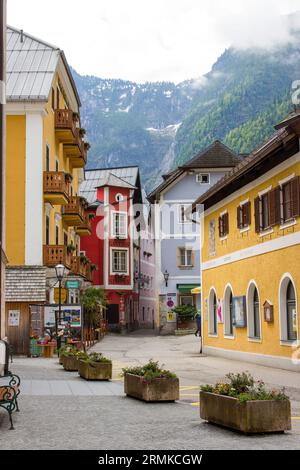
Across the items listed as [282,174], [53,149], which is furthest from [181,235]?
[282,174]

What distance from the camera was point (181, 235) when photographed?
178ft

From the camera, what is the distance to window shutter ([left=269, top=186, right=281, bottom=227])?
2264 cm

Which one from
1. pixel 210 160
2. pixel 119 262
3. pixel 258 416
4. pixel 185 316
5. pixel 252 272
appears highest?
pixel 210 160

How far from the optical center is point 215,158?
5231cm

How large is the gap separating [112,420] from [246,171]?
1486cm

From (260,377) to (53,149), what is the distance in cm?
1826

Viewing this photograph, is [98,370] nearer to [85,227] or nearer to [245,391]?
[245,391]

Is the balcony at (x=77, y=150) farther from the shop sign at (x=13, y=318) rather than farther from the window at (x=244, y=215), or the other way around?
the window at (x=244, y=215)

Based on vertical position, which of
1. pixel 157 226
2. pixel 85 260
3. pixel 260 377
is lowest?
pixel 260 377

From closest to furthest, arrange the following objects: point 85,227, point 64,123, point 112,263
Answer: point 64,123 < point 85,227 < point 112,263

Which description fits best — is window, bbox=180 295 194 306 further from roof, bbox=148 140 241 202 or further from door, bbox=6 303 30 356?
door, bbox=6 303 30 356

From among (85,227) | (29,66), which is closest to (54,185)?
(29,66)

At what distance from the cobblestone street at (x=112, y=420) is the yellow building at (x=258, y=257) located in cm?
268

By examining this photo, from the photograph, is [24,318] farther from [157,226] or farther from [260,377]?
[157,226]
